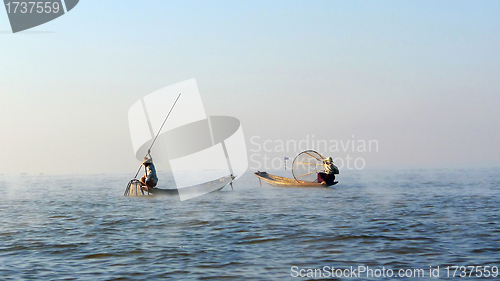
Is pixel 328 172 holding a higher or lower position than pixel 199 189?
higher

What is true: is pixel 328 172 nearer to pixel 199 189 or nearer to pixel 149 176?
pixel 199 189

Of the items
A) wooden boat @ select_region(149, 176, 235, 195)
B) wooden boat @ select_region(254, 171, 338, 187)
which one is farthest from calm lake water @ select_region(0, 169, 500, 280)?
wooden boat @ select_region(254, 171, 338, 187)

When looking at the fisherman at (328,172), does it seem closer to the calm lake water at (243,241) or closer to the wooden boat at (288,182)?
the wooden boat at (288,182)

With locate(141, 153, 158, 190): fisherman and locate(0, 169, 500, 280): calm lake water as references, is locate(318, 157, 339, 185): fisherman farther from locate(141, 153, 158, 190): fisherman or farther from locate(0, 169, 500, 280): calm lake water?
locate(141, 153, 158, 190): fisherman

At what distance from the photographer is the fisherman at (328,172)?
46.6 meters

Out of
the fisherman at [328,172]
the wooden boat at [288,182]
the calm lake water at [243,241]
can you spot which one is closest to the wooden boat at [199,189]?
the wooden boat at [288,182]

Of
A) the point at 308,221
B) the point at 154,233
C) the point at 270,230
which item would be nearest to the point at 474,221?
the point at 308,221

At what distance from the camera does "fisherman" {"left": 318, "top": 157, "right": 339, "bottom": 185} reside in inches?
1834

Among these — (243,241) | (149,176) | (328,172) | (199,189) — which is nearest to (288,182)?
(328,172)

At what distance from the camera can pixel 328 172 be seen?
4734cm

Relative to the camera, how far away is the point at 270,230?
856 inches

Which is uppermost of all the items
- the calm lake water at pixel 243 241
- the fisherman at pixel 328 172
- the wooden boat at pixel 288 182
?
the fisherman at pixel 328 172

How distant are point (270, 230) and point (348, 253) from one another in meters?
5.80

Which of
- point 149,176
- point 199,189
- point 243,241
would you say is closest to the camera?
point 243,241
